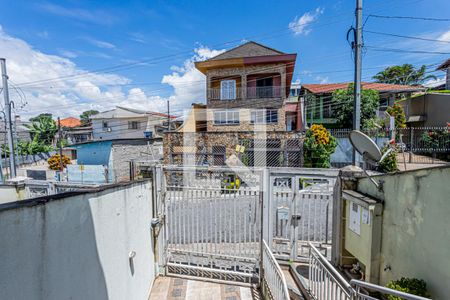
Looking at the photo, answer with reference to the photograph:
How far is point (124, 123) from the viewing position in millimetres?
27516

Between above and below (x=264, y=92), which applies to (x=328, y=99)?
above

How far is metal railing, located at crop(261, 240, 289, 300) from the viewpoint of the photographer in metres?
2.89

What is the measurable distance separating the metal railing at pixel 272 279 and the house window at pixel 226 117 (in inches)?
→ 484

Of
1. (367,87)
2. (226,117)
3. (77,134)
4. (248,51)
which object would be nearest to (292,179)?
(226,117)

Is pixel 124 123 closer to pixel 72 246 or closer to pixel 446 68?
pixel 72 246

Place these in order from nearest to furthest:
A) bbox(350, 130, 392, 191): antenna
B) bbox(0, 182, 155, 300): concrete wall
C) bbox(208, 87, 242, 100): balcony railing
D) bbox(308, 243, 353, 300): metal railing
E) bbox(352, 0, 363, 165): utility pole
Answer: bbox(0, 182, 155, 300): concrete wall
bbox(308, 243, 353, 300): metal railing
bbox(350, 130, 392, 191): antenna
bbox(352, 0, 363, 165): utility pole
bbox(208, 87, 242, 100): balcony railing

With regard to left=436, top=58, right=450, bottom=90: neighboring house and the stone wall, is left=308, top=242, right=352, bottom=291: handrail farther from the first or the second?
left=436, top=58, right=450, bottom=90: neighboring house

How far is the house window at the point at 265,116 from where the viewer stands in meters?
15.5

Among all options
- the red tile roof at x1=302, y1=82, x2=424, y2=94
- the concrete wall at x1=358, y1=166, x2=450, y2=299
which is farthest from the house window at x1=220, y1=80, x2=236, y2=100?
the concrete wall at x1=358, y1=166, x2=450, y2=299

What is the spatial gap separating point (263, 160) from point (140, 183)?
408 inches

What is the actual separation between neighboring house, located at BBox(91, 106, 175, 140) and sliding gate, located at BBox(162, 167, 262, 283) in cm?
2406

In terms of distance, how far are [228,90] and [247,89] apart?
4.56ft

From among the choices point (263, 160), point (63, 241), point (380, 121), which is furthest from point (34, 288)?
point (380, 121)

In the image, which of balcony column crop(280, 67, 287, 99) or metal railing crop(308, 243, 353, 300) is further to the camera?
balcony column crop(280, 67, 287, 99)
